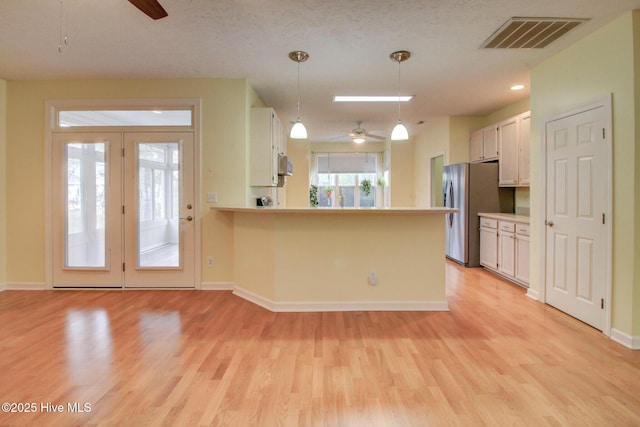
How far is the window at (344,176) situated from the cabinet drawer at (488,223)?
3919mm

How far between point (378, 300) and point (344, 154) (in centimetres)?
604

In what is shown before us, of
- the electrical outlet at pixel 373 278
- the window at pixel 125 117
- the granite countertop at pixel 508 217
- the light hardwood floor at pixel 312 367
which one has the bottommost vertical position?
the light hardwood floor at pixel 312 367

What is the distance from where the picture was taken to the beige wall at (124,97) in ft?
13.3

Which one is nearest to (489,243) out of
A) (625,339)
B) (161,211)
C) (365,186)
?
(625,339)

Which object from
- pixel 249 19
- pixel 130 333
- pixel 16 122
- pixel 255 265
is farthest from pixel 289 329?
pixel 16 122

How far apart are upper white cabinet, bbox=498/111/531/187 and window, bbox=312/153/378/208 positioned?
13.4 ft

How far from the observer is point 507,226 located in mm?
4520

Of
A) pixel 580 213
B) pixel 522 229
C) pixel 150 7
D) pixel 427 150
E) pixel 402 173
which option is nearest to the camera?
pixel 150 7

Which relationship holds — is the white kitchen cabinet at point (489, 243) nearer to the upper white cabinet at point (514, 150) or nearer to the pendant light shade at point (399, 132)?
the upper white cabinet at point (514, 150)

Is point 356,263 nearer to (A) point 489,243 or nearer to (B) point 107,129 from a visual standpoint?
(A) point 489,243

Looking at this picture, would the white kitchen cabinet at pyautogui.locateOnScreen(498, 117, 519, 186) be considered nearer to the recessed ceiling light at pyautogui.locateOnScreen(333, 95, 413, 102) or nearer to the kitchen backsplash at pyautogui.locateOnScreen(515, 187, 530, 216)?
the kitchen backsplash at pyautogui.locateOnScreen(515, 187, 530, 216)

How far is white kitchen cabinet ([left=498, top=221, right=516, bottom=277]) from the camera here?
14.4 feet

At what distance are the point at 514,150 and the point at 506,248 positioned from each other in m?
1.42

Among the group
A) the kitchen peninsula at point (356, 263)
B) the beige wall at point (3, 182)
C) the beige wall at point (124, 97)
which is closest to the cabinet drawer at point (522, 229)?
the kitchen peninsula at point (356, 263)
